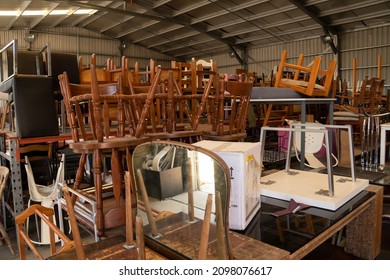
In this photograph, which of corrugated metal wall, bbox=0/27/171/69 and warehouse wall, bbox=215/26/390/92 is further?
corrugated metal wall, bbox=0/27/171/69

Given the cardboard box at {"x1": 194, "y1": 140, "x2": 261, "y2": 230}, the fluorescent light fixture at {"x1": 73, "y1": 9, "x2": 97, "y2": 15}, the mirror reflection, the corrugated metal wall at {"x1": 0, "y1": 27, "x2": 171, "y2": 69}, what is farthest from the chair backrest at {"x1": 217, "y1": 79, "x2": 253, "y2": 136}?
the corrugated metal wall at {"x1": 0, "y1": 27, "x2": 171, "y2": 69}

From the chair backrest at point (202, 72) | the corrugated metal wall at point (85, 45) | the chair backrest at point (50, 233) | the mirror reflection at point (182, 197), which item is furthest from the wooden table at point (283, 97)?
the corrugated metal wall at point (85, 45)

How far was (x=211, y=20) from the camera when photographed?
8.66 metres

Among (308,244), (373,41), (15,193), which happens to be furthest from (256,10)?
(308,244)

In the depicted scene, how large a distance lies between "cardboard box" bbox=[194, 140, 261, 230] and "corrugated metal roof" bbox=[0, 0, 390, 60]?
19.4 ft

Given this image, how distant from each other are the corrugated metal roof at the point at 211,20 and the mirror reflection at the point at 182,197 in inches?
233

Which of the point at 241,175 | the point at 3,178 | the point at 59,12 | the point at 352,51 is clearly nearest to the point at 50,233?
the point at 241,175

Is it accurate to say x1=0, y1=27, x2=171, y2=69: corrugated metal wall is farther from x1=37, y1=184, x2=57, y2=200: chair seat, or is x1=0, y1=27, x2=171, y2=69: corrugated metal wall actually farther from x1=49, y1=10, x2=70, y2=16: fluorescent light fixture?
x1=37, y1=184, x2=57, y2=200: chair seat

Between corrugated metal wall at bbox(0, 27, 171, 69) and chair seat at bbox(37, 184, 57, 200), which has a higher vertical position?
corrugated metal wall at bbox(0, 27, 171, 69)

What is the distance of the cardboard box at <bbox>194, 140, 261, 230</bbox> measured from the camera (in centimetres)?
89

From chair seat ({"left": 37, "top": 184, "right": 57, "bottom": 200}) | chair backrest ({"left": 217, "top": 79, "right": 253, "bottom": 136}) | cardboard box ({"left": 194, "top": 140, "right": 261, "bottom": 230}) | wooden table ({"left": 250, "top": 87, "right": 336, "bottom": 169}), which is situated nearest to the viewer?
cardboard box ({"left": 194, "top": 140, "right": 261, "bottom": 230})

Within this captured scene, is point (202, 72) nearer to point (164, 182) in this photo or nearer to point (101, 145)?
point (101, 145)

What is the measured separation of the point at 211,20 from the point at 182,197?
28.0 feet
